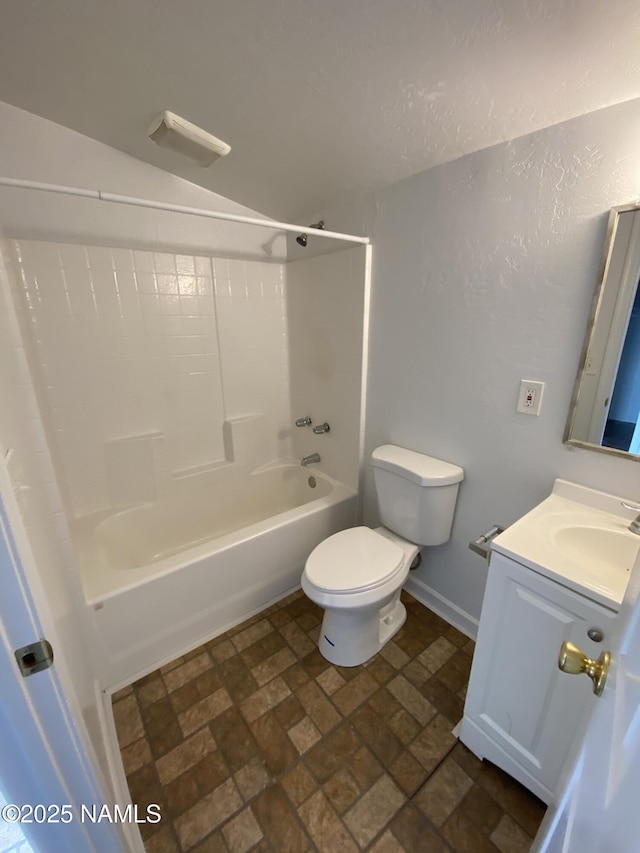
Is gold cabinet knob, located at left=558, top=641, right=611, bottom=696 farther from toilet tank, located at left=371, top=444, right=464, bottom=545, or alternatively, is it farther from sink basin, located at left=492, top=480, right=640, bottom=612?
toilet tank, located at left=371, top=444, right=464, bottom=545

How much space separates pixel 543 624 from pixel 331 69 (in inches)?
65.8

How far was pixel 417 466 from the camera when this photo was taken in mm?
1540

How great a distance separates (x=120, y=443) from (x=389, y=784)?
1850mm

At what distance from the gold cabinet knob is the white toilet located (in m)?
0.87

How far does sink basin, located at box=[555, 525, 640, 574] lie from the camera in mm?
1008

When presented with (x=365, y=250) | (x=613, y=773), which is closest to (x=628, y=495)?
(x=613, y=773)

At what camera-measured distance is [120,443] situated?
1.89 m

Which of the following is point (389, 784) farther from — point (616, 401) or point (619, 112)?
point (619, 112)

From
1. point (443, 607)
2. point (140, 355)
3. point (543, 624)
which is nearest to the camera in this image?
point (543, 624)

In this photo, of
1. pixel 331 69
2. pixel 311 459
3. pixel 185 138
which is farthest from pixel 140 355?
pixel 331 69

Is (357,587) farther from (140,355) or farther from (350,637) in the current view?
(140,355)

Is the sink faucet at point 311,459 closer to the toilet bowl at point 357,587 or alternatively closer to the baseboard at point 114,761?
the toilet bowl at point 357,587

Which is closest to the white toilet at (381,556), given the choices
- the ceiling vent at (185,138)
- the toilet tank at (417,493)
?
the toilet tank at (417,493)

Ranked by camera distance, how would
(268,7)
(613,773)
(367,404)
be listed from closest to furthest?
(613,773)
(268,7)
(367,404)
